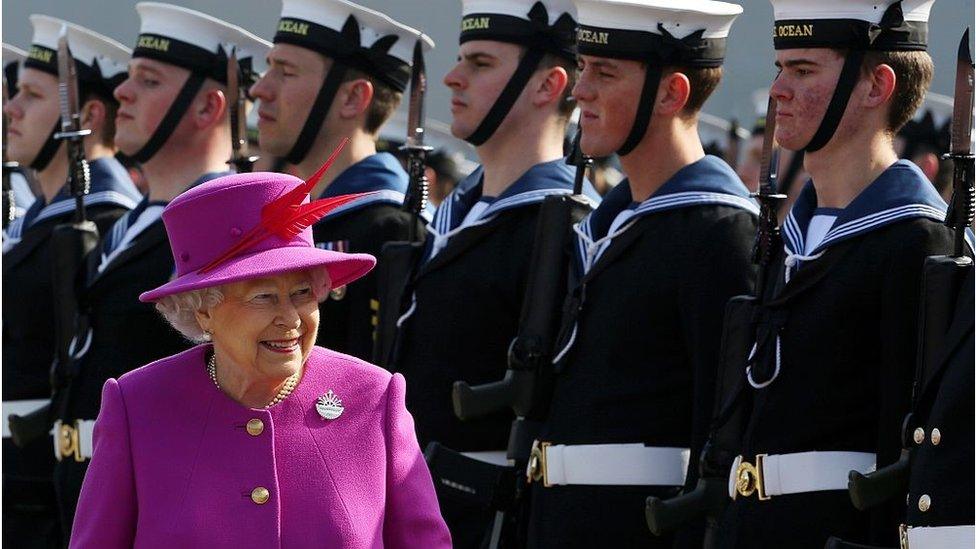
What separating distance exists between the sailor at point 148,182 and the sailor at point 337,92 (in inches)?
19.9

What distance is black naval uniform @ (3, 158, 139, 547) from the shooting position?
24.6ft

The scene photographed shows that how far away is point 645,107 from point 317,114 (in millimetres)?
1677

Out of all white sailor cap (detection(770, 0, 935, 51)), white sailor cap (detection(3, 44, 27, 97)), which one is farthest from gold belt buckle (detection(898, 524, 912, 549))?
white sailor cap (detection(3, 44, 27, 97))

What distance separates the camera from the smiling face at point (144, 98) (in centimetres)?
730

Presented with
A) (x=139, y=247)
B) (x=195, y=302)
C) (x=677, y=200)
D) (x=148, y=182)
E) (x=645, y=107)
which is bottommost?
(x=139, y=247)

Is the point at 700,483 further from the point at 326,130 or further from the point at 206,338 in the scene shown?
the point at 326,130

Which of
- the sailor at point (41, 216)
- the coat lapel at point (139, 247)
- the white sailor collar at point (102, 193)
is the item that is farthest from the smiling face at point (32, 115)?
the coat lapel at point (139, 247)

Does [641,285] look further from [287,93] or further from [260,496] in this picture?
[287,93]

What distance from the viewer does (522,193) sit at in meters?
5.98

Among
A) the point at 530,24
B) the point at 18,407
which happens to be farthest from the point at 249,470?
the point at 18,407

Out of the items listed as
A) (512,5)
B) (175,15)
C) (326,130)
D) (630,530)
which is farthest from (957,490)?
(175,15)

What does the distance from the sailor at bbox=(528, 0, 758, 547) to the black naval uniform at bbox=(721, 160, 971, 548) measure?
37 centimetres

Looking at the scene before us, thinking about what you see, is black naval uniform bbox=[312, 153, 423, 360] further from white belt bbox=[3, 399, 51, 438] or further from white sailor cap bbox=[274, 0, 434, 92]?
white belt bbox=[3, 399, 51, 438]

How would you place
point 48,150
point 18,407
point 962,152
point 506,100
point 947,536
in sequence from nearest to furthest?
point 947,536 → point 962,152 → point 506,100 → point 18,407 → point 48,150
